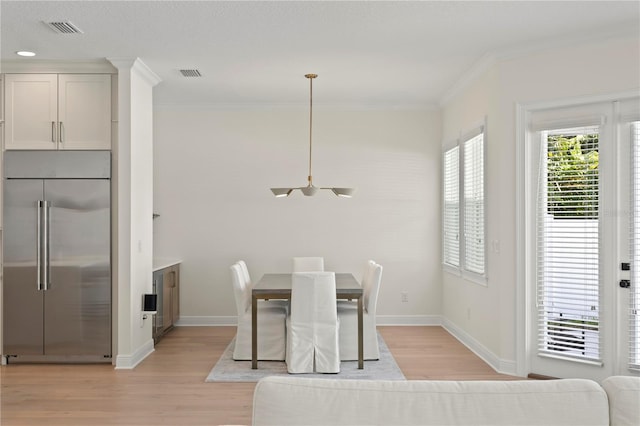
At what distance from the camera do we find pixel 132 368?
5.11 m

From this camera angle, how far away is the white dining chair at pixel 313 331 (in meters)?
4.90

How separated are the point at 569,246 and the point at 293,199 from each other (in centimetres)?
358

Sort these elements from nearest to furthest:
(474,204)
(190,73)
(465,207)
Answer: (190,73) → (474,204) → (465,207)

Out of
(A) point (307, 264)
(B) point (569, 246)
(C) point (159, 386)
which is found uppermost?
(B) point (569, 246)

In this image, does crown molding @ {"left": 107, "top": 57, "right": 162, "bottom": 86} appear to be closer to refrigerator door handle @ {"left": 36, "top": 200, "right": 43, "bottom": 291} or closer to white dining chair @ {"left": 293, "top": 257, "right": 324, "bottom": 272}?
refrigerator door handle @ {"left": 36, "top": 200, "right": 43, "bottom": 291}

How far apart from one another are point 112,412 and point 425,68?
4049 millimetres

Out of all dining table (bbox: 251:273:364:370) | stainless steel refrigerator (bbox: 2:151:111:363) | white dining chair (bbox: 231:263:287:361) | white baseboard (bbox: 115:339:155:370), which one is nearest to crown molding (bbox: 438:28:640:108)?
dining table (bbox: 251:273:364:370)

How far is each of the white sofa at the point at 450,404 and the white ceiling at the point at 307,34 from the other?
9.35ft

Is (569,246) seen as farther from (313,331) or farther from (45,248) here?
(45,248)

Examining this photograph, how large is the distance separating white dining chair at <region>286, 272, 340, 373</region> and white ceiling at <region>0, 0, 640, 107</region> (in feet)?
6.53

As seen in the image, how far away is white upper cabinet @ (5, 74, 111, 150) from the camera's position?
5.30 metres

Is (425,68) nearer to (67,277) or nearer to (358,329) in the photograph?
(358,329)

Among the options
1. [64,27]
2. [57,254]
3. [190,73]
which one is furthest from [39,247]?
[190,73]

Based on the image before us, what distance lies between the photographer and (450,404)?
165 centimetres
